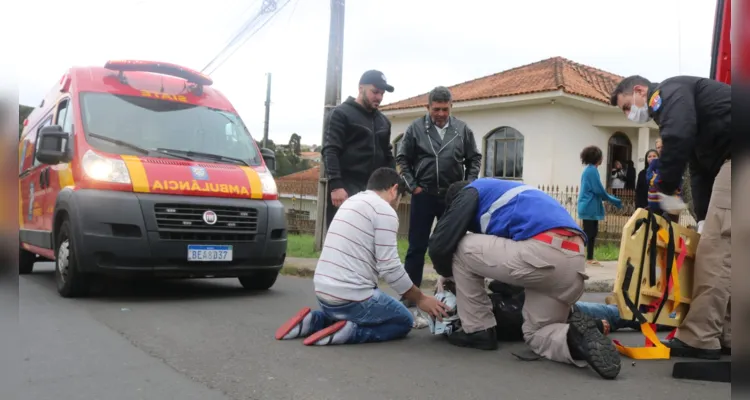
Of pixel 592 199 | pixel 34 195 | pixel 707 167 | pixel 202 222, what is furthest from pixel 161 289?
pixel 592 199

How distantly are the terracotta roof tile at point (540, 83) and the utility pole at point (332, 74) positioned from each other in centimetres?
840

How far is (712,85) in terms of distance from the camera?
138 inches

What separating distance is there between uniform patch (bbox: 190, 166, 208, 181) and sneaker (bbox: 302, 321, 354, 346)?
2287 millimetres

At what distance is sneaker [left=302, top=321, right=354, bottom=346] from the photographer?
3824mm

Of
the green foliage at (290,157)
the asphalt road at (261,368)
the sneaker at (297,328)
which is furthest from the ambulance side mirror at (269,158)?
the green foliage at (290,157)

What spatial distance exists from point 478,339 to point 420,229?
1535 millimetres

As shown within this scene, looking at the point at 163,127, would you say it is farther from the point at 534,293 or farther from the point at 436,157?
the point at 534,293

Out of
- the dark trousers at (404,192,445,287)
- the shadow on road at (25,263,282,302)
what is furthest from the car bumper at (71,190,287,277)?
the dark trousers at (404,192,445,287)

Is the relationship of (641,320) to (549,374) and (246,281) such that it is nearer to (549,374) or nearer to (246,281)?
(549,374)

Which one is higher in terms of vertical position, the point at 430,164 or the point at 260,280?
the point at 430,164

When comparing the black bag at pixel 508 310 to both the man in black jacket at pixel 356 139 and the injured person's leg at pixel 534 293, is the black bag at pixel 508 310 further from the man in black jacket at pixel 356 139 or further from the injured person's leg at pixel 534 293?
the man in black jacket at pixel 356 139

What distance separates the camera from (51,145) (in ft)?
17.9

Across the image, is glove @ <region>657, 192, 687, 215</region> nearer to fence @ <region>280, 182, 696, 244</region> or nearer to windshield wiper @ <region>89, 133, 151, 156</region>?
windshield wiper @ <region>89, 133, 151, 156</region>

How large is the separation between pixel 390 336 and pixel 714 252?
205 cm
